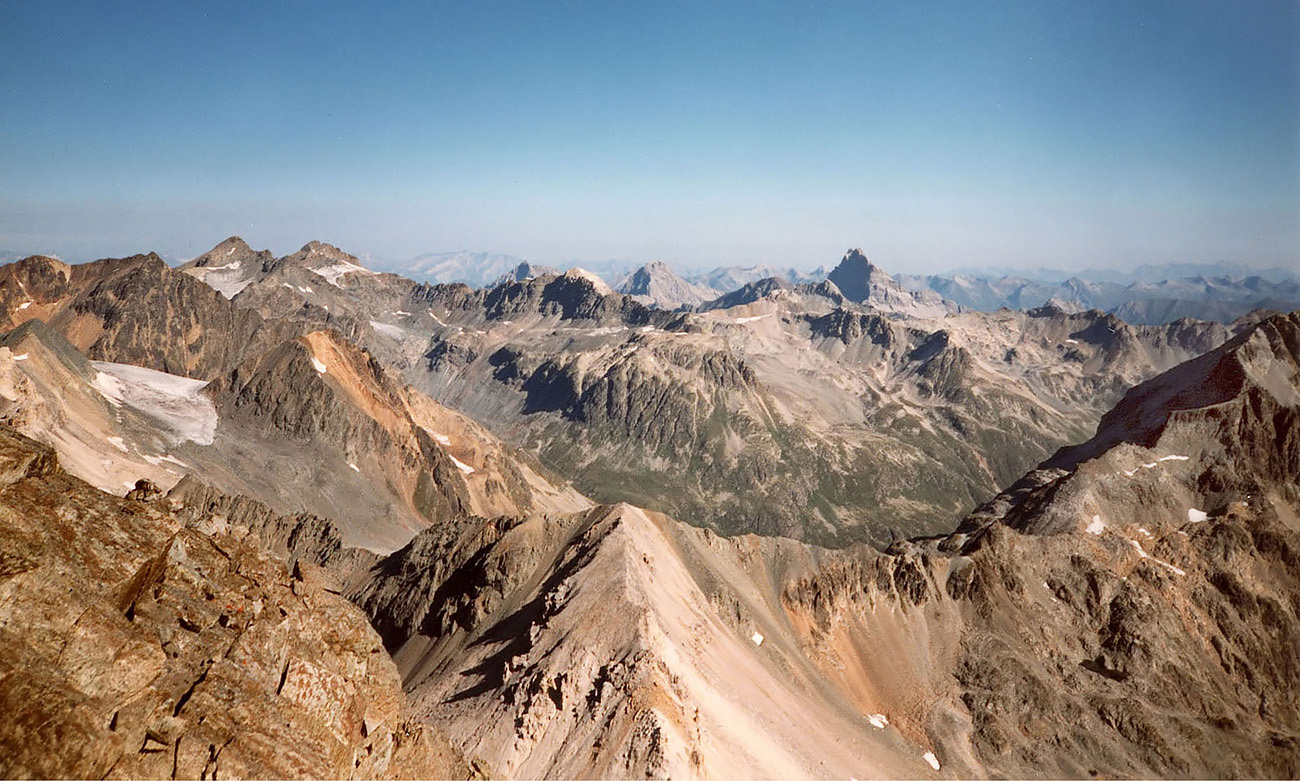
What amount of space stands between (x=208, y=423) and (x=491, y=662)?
112095 millimetres

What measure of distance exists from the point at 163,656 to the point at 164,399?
15518cm

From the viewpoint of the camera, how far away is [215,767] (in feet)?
68.9

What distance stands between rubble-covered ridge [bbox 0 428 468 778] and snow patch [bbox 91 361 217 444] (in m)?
126

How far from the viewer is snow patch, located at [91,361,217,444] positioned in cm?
13412

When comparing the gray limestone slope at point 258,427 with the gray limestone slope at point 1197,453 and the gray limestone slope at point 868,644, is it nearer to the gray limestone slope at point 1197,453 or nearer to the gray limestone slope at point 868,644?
the gray limestone slope at point 868,644

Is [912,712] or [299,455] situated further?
[299,455]

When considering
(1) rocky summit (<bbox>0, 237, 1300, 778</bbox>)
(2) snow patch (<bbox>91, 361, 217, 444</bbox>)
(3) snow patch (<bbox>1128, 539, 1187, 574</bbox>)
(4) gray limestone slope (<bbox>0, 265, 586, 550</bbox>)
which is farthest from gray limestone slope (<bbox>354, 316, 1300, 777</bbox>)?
(2) snow patch (<bbox>91, 361, 217, 444</bbox>)

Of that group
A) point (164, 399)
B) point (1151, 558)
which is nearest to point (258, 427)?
point (164, 399)

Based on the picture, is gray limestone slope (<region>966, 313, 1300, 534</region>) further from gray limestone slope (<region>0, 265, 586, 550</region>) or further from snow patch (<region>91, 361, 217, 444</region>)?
snow patch (<region>91, 361, 217, 444</region>)

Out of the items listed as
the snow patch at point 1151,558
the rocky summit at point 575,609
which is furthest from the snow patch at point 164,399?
the snow patch at point 1151,558

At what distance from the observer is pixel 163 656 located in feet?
71.1

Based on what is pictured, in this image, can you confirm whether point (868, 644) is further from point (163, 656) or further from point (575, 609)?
point (163, 656)

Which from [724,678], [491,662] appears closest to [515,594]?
[491,662]

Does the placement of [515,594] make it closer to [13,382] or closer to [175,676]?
[175,676]
